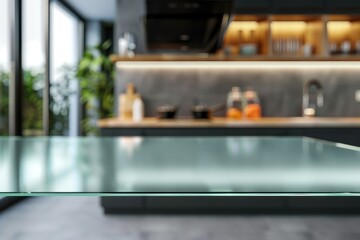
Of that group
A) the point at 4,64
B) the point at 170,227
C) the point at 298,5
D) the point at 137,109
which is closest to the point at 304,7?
the point at 298,5

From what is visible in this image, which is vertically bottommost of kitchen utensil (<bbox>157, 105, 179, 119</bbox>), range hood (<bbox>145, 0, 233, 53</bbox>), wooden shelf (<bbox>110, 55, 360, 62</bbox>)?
kitchen utensil (<bbox>157, 105, 179, 119</bbox>)

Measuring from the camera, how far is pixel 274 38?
13.1 feet

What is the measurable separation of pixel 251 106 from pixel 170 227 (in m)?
1.57

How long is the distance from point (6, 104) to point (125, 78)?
3.66 ft

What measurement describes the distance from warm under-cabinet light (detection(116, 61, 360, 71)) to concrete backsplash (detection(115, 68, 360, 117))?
0.03 meters

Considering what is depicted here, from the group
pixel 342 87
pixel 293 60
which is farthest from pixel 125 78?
pixel 342 87

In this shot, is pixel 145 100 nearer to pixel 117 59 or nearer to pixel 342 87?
pixel 117 59

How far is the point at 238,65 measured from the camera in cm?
399

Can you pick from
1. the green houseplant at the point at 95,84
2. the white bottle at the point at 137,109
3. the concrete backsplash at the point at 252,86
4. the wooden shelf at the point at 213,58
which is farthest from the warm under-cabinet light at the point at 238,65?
the green houseplant at the point at 95,84

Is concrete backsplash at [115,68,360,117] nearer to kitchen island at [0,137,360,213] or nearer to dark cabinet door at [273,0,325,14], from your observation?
dark cabinet door at [273,0,325,14]

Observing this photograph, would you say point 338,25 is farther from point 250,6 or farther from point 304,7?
point 250,6

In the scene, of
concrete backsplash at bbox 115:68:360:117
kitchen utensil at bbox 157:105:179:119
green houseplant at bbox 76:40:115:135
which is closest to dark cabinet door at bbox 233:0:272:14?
concrete backsplash at bbox 115:68:360:117

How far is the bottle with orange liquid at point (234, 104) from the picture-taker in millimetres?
3914

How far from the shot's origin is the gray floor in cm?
261
